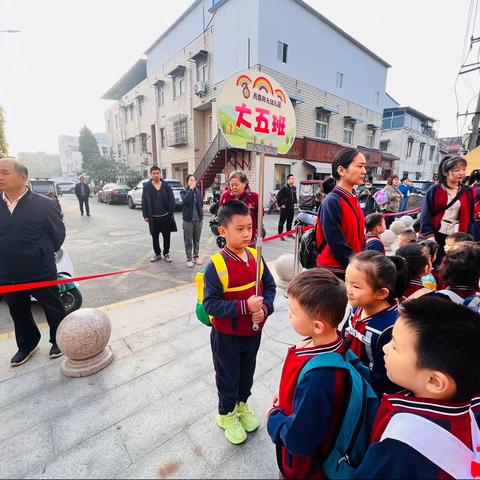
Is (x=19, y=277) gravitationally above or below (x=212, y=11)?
below

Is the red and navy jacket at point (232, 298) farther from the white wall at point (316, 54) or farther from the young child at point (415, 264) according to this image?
→ the white wall at point (316, 54)

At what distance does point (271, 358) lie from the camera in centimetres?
278

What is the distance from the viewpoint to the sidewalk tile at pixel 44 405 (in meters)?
2.03

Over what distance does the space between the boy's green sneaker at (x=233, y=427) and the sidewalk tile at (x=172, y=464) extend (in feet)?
0.69

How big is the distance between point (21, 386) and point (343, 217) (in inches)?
124

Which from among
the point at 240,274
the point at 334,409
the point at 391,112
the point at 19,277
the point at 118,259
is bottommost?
the point at 118,259

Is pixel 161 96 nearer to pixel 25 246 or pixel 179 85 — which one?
pixel 179 85

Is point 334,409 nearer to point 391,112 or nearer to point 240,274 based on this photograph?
point 240,274

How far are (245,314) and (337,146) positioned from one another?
19.5m

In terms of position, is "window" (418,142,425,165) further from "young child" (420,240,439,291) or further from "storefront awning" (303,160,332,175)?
"young child" (420,240,439,291)

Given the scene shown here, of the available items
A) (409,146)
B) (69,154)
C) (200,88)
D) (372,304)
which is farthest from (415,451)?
(69,154)

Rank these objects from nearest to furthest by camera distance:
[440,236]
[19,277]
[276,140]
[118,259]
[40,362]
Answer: [276,140], [19,277], [40,362], [440,236], [118,259]

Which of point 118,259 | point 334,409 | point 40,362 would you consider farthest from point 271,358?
point 118,259

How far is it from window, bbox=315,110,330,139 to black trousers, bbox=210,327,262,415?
60.6ft
